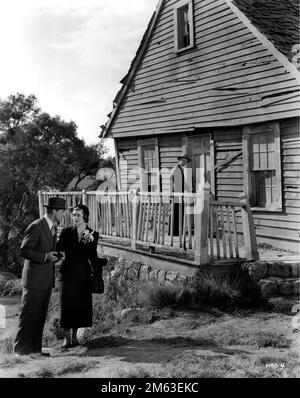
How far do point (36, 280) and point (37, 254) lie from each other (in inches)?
14.5

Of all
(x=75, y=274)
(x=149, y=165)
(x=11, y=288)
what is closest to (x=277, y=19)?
(x=149, y=165)

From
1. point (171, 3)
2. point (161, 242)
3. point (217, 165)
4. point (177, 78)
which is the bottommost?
point (161, 242)

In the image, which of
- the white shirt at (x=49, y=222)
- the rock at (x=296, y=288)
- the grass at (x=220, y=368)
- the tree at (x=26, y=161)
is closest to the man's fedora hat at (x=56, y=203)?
the white shirt at (x=49, y=222)

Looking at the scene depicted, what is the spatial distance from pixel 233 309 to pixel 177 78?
305 inches

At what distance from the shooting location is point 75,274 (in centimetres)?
625

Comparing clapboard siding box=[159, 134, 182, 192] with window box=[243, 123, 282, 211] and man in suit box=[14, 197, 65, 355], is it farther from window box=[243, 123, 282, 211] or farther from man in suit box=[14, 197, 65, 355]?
man in suit box=[14, 197, 65, 355]

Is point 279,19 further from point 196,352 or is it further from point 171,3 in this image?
point 196,352

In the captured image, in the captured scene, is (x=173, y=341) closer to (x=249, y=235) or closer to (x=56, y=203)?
(x=56, y=203)

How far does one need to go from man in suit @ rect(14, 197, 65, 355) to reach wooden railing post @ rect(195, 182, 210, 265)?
241cm

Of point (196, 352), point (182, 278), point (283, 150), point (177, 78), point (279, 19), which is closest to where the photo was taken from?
point (196, 352)

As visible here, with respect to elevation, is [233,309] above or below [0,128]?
below
